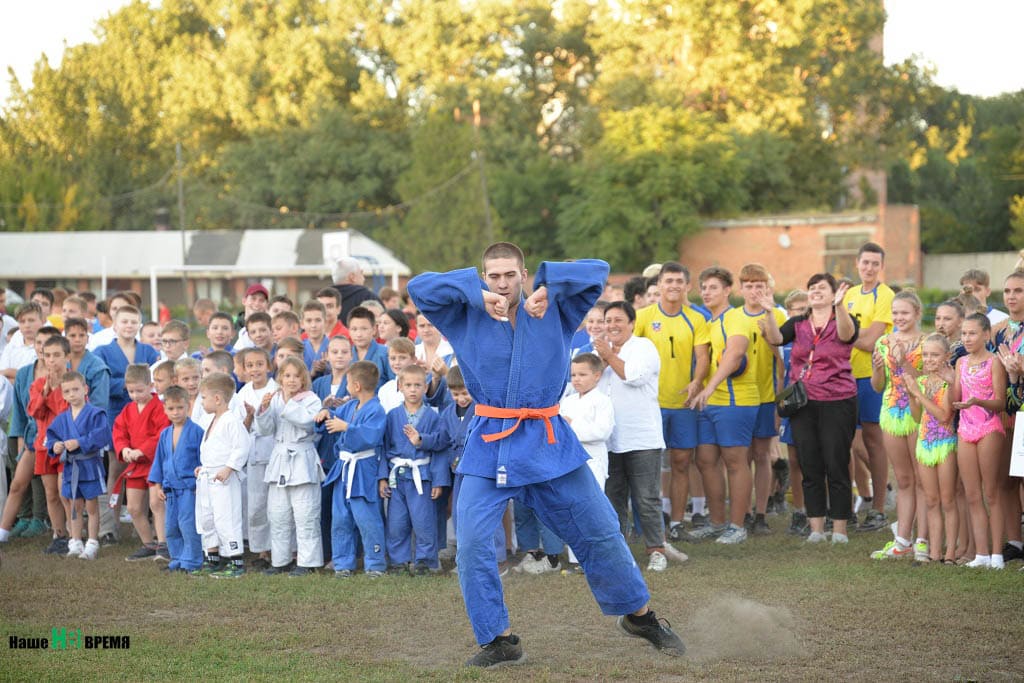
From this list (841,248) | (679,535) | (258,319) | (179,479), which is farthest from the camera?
(841,248)

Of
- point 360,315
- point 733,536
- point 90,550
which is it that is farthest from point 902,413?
Answer: point 90,550

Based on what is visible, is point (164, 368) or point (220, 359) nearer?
point (220, 359)

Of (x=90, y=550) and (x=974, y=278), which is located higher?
(x=974, y=278)

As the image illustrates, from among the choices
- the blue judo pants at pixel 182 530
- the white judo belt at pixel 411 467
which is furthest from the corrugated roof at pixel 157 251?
the white judo belt at pixel 411 467

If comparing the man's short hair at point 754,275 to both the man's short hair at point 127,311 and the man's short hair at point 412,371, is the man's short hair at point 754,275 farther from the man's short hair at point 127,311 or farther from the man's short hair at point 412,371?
the man's short hair at point 127,311

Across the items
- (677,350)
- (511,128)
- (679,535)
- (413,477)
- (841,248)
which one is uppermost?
(511,128)

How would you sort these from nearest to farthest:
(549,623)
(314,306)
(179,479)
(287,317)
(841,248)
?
(549,623), (179,479), (314,306), (287,317), (841,248)

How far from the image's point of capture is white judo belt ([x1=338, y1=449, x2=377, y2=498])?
27.1 feet

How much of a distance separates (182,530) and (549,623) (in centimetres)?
315

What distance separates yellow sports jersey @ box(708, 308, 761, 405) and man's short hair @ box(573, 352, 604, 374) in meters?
1.36

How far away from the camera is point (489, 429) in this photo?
5.74 m

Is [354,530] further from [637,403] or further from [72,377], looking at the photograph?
[72,377]

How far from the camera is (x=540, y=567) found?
8.23 meters

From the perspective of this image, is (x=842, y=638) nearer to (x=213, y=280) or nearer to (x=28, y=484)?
(x=28, y=484)
